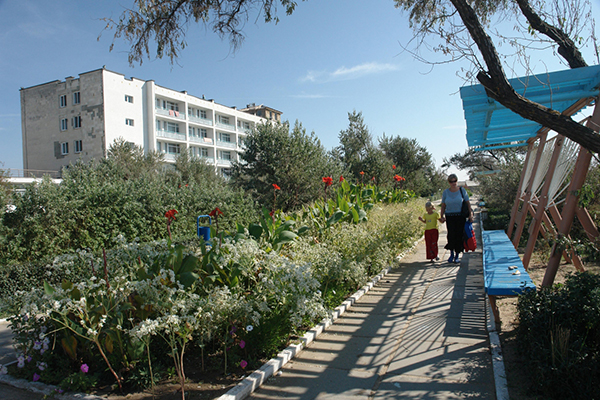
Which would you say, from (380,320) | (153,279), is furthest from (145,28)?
(380,320)

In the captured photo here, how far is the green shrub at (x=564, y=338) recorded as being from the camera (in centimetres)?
270

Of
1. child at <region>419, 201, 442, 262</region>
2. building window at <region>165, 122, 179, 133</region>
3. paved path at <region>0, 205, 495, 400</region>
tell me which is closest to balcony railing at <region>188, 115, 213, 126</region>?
building window at <region>165, 122, 179, 133</region>

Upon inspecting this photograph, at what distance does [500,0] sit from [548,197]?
3.79 m

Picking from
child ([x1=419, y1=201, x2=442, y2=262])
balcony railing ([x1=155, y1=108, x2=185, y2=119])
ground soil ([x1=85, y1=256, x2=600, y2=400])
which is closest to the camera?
ground soil ([x1=85, y1=256, x2=600, y2=400])

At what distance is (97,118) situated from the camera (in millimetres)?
37625

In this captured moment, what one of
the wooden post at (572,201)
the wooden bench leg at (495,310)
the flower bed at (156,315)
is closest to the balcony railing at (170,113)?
the flower bed at (156,315)

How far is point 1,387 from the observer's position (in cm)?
346

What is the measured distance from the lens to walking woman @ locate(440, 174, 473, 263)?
7.20 meters

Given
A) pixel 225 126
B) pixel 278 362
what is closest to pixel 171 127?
pixel 225 126

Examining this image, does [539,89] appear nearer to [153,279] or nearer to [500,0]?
[500,0]

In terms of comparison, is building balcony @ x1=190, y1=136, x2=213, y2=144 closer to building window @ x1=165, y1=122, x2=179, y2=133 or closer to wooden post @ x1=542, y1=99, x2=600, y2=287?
building window @ x1=165, y1=122, x2=179, y2=133

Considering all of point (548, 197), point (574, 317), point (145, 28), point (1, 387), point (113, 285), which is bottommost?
point (1, 387)

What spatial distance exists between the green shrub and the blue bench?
0.99ft

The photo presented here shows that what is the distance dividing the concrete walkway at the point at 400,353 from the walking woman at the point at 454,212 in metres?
1.68
